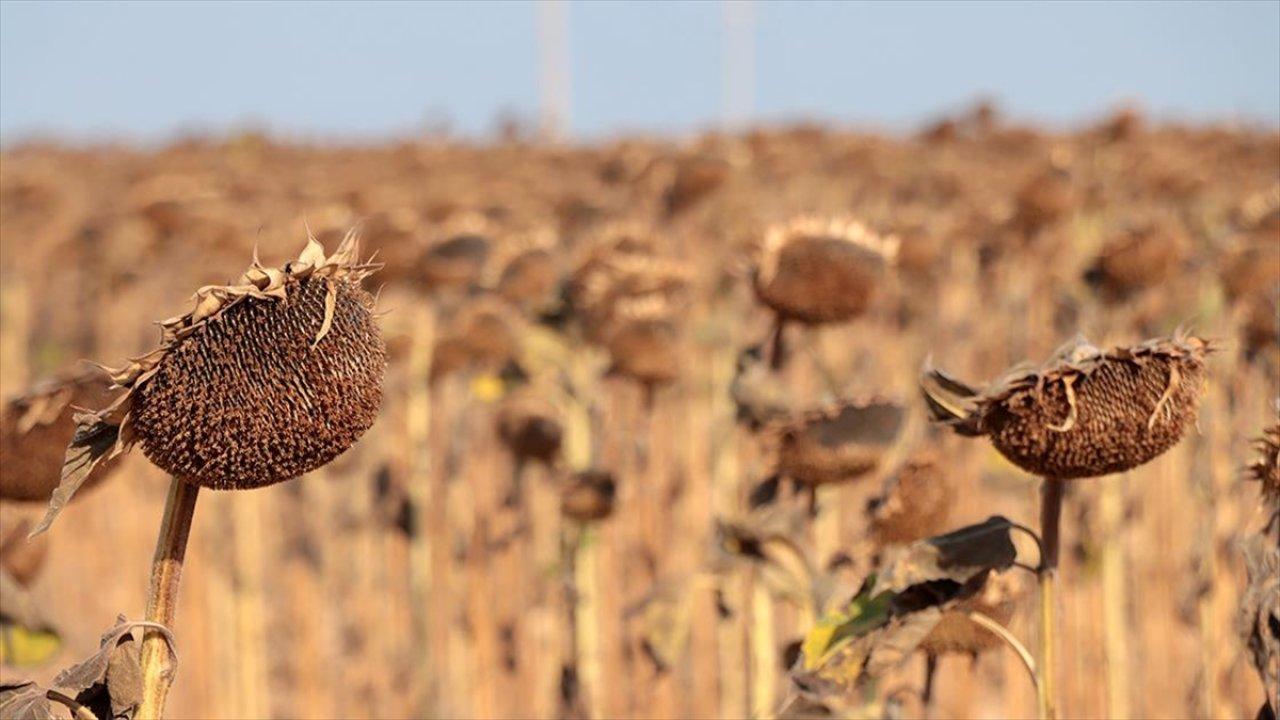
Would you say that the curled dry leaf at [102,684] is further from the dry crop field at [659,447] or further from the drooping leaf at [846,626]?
the drooping leaf at [846,626]

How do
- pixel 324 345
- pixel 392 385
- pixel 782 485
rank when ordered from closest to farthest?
pixel 324 345
pixel 782 485
pixel 392 385

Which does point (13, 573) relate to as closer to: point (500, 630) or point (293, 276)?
point (293, 276)

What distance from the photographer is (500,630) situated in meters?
6.58

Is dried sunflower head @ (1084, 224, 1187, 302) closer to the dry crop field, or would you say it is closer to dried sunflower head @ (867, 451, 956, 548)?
the dry crop field

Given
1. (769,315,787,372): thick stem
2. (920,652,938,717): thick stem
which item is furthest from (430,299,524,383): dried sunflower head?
(920,652,938,717): thick stem

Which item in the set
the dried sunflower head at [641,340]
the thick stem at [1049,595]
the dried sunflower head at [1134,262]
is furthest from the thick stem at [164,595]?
the dried sunflower head at [1134,262]

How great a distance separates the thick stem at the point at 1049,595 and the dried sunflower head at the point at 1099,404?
0.33ft

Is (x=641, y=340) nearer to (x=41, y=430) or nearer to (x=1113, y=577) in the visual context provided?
(x=1113, y=577)

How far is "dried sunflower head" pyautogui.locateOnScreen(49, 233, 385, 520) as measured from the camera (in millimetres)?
1846

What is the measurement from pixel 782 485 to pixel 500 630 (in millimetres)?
2640

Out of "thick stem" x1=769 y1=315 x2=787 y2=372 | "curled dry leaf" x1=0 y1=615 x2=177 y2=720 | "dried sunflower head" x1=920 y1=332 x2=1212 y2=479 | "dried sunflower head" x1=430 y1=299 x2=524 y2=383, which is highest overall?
"dried sunflower head" x1=430 y1=299 x2=524 y2=383

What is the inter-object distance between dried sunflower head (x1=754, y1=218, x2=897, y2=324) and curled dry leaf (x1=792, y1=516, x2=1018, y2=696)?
139 cm

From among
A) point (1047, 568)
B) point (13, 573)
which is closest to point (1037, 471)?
point (1047, 568)

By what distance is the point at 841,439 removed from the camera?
3.70 metres
